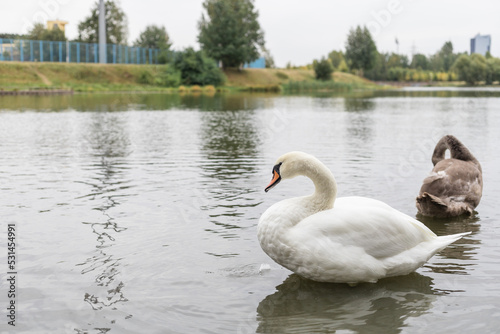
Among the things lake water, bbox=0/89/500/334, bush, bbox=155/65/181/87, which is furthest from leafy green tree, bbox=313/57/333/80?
lake water, bbox=0/89/500/334

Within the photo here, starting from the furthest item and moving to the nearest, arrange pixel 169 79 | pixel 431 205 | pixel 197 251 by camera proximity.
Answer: pixel 169 79, pixel 431 205, pixel 197 251

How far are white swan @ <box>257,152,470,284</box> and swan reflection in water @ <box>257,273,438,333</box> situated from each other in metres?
0.17

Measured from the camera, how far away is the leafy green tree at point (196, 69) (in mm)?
82500

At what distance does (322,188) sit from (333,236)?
55 cm

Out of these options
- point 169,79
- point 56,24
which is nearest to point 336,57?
point 56,24

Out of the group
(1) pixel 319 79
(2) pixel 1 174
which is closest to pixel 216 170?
(2) pixel 1 174

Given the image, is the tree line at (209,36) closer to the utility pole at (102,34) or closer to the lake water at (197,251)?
the utility pole at (102,34)

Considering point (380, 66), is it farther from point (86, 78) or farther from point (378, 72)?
point (86, 78)

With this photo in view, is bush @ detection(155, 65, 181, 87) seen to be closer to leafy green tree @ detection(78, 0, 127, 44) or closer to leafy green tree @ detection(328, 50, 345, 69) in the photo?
leafy green tree @ detection(78, 0, 127, 44)

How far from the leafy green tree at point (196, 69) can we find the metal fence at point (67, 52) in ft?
27.1

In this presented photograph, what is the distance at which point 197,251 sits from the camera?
23.0ft

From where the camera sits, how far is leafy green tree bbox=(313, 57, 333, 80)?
362ft

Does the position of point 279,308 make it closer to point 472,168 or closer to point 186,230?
point 186,230

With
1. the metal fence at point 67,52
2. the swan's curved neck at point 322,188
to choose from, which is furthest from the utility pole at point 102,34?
the swan's curved neck at point 322,188
